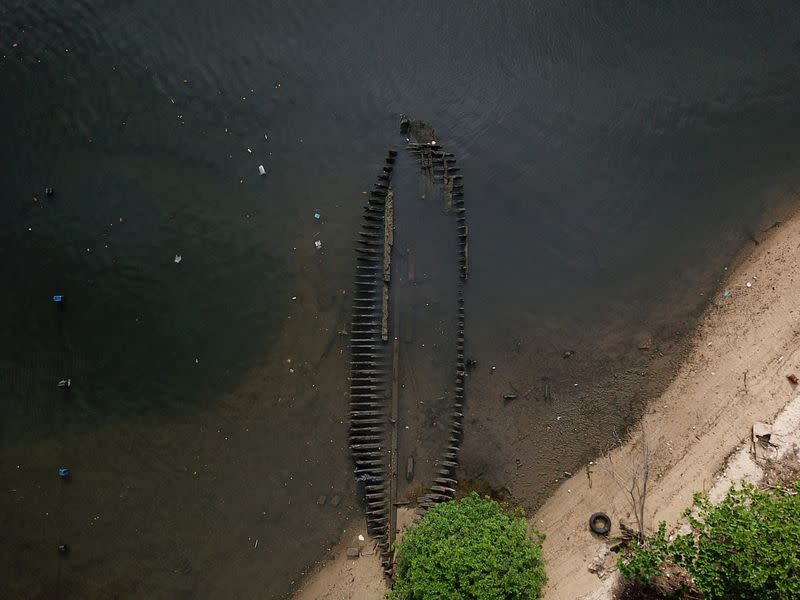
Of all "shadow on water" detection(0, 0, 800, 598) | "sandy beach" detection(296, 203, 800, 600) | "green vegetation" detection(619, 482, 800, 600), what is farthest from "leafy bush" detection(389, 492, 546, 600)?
"green vegetation" detection(619, 482, 800, 600)

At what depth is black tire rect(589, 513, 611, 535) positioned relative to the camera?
9078mm

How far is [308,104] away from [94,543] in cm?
945

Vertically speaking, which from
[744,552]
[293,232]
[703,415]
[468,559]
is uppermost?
[703,415]

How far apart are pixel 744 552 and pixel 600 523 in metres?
2.36

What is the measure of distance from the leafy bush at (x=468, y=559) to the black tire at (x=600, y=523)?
50.7 inches

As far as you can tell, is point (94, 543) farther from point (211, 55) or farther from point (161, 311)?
point (211, 55)

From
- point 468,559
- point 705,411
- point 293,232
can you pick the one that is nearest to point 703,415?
point 705,411

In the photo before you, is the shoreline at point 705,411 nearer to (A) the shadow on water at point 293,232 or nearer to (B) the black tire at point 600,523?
(B) the black tire at point 600,523

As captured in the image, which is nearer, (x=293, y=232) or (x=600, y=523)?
(x=600, y=523)

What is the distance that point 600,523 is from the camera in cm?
915

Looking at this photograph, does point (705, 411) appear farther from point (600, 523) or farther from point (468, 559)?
point (468, 559)

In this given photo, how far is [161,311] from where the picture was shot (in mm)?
10094

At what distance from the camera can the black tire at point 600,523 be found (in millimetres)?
9078

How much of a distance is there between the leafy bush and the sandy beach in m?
1.12
